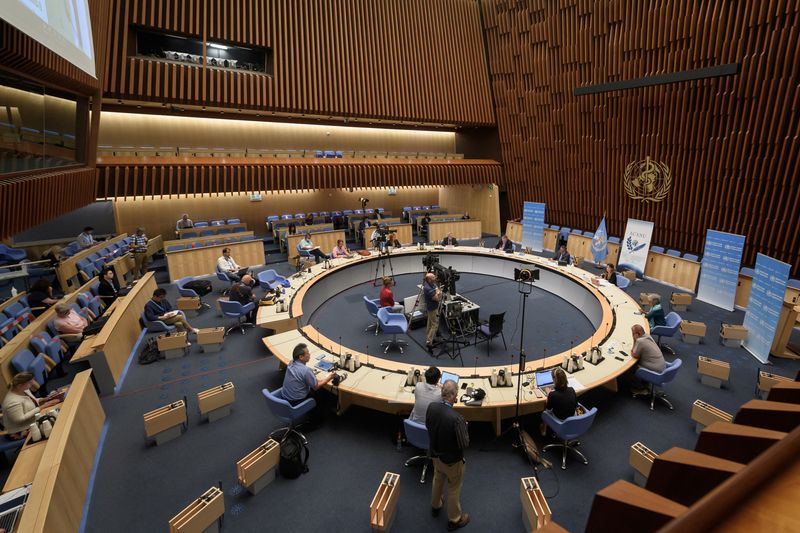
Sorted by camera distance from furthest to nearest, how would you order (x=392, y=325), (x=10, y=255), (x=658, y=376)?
(x=10, y=255) < (x=392, y=325) < (x=658, y=376)

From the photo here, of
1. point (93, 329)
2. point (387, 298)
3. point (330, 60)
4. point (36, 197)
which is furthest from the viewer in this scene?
point (330, 60)

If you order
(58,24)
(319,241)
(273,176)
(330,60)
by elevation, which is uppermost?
(330,60)

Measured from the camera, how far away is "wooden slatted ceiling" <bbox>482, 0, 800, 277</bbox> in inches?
341

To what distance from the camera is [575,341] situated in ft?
24.4

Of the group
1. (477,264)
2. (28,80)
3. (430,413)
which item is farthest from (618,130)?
(28,80)

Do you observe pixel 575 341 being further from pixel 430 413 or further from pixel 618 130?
pixel 618 130

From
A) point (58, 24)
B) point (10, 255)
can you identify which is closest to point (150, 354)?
point (58, 24)

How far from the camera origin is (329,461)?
177 inches

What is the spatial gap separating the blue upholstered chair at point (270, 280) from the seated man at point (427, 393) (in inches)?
209

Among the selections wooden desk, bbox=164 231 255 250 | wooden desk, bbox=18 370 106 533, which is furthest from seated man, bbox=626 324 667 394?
wooden desk, bbox=164 231 255 250

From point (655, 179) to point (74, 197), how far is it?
14.9 metres

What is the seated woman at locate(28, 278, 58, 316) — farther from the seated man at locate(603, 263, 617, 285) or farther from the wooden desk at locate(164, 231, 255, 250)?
the seated man at locate(603, 263, 617, 285)

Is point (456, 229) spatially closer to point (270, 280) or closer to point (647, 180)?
point (647, 180)

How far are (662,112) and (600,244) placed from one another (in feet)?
13.3
